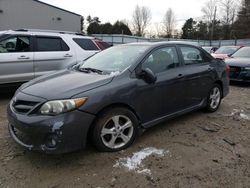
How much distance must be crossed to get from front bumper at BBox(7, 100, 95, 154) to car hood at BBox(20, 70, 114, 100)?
273 millimetres

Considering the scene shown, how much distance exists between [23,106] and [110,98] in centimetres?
107

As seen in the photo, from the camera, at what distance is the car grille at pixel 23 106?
123 inches

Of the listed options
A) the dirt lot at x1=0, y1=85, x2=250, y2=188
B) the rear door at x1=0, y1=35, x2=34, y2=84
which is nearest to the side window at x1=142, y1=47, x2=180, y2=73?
the dirt lot at x1=0, y1=85, x2=250, y2=188

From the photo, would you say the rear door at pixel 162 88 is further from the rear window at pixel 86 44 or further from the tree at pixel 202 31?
the tree at pixel 202 31

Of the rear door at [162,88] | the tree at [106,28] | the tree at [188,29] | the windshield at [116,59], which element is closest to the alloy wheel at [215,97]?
the rear door at [162,88]

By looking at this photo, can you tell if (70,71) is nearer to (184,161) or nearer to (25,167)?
(25,167)

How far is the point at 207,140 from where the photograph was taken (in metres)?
4.05

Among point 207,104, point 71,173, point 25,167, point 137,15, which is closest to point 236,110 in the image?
point 207,104

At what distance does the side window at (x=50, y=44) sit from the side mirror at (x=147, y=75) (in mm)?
3732

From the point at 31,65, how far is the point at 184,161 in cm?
451

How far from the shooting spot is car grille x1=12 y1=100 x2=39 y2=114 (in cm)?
312

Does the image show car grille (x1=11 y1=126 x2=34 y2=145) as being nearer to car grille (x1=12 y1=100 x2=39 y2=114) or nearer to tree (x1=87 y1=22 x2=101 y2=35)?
car grille (x1=12 y1=100 x2=39 y2=114)

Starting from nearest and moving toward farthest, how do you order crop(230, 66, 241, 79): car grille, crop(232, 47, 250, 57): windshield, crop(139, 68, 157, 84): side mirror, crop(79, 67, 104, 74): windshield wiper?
crop(139, 68, 157, 84): side mirror, crop(79, 67, 104, 74): windshield wiper, crop(230, 66, 241, 79): car grille, crop(232, 47, 250, 57): windshield

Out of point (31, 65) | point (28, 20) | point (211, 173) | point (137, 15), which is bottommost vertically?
point (211, 173)
